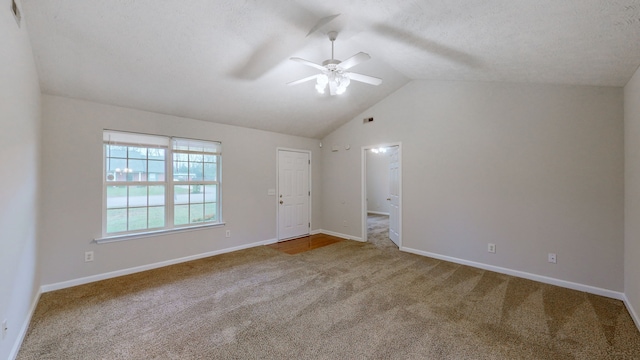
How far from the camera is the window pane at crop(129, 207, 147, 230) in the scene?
3.68 metres

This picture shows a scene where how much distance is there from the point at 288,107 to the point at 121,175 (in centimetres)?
268

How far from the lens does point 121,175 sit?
11.8ft

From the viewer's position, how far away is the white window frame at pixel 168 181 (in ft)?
11.3

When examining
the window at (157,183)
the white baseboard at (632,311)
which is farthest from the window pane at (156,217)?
the white baseboard at (632,311)

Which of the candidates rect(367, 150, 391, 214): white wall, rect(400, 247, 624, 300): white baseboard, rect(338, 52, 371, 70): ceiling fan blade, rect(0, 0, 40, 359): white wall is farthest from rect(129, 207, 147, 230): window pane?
rect(367, 150, 391, 214): white wall

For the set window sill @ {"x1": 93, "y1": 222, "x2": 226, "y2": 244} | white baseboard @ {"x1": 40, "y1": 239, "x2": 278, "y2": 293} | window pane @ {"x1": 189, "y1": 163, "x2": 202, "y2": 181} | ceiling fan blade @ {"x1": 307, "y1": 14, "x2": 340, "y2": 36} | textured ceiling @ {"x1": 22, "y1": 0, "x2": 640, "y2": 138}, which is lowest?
white baseboard @ {"x1": 40, "y1": 239, "x2": 278, "y2": 293}

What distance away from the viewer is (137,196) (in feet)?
12.2

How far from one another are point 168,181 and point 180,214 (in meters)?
0.57

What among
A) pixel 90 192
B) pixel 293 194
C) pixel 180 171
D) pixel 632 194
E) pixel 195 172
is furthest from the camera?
pixel 293 194

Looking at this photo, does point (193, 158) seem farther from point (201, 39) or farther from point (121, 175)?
point (201, 39)

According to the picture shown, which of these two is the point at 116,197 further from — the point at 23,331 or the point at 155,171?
the point at 23,331

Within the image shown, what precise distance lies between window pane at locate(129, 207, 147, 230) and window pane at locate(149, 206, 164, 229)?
77 mm

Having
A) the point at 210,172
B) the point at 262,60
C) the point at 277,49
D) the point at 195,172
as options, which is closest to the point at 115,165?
the point at 195,172

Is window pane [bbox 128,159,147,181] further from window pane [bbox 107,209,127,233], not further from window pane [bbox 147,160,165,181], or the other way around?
window pane [bbox 107,209,127,233]
